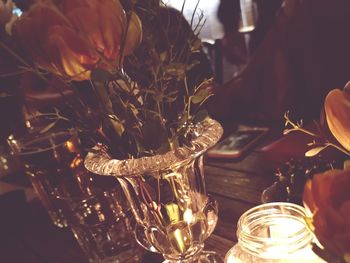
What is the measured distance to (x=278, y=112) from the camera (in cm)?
157

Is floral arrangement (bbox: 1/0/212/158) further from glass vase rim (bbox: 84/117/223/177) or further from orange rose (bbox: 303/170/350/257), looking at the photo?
orange rose (bbox: 303/170/350/257)

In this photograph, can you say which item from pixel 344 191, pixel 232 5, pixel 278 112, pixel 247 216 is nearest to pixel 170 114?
pixel 247 216

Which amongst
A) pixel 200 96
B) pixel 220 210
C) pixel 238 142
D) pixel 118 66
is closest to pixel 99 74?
pixel 118 66

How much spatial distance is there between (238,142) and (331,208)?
0.86 meters

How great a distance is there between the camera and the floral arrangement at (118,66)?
434 mm

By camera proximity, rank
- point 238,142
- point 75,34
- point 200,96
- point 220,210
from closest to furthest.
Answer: point 75,34 → point 200,96 → point 220,210 → point 238,142

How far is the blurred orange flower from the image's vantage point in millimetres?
428

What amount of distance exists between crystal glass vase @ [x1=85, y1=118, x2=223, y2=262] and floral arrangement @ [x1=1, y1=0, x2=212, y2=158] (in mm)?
28

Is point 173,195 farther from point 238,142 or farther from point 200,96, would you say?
point 238,142

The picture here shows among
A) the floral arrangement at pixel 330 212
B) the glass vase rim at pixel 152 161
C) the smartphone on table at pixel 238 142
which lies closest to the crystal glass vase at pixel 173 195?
the glass vase rim at pixel 152 161

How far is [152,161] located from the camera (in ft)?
1.70

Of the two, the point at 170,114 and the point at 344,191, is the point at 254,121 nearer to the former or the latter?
the point at 170,114

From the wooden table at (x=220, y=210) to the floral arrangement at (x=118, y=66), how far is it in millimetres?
295

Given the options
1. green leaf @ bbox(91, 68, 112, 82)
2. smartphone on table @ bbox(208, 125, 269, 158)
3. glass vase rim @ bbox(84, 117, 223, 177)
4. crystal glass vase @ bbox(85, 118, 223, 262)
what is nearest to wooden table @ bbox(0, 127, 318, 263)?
smartphone on table @ bbox(208, 125, 269, 158)
